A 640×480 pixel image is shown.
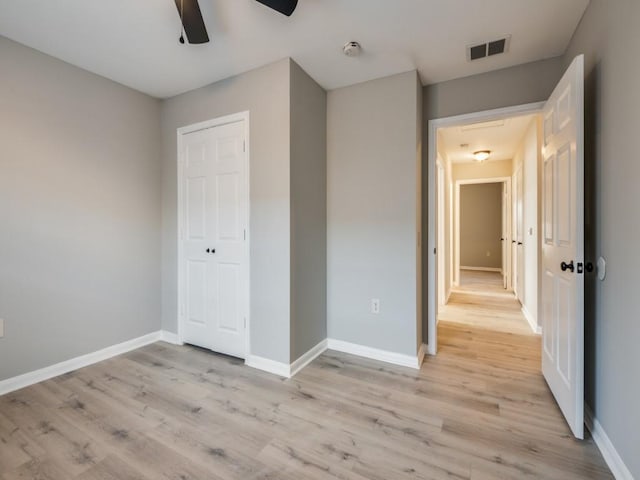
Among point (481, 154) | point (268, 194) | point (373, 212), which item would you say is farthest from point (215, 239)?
point (481, 154)

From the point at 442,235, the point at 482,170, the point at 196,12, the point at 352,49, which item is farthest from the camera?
the point at 482,170

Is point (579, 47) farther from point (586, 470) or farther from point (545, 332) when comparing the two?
point (586, 470)

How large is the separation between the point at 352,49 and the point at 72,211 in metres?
2.54

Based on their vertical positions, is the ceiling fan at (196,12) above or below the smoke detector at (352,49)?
below

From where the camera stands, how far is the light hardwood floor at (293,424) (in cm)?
146

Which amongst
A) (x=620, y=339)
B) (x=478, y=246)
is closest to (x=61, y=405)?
(x=620, y=339)

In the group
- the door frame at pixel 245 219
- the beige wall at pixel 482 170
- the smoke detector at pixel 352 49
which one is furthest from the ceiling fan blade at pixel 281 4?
the beige wall at pixel 482 170

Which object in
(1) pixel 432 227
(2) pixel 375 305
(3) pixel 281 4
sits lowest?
(2) pixel 375 305

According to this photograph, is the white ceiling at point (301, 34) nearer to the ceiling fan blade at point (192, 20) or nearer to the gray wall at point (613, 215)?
the ceiling fan blade at point (192, 20)

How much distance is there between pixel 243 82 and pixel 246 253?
57.4 inches

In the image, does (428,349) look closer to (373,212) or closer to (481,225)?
(373,212)

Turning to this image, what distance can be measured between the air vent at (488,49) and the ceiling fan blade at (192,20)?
1.84 meters

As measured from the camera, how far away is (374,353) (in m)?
2.69

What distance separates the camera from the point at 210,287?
110 inches
